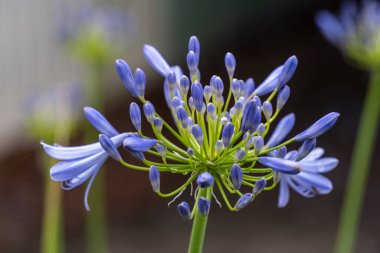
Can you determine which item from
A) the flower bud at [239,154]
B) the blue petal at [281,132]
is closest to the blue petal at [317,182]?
the blue petal at [281,132]

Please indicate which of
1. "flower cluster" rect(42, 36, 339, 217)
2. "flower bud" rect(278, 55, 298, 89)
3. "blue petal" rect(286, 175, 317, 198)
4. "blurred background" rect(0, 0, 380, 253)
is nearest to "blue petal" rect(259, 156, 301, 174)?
"flower cluster" rect(42, 36, 339, 217)

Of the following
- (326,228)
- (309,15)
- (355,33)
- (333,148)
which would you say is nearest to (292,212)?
(326,228)

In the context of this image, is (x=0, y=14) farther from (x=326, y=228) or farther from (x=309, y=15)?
(x=309, y=15)

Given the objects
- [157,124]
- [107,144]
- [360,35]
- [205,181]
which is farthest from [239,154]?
[360,35]

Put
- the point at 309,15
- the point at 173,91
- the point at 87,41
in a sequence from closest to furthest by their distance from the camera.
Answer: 1. the point at 173,91
2. the point at 87,41
3. the point at 309,15

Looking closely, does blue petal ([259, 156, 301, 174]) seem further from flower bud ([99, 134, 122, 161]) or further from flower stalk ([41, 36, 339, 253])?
flower bud ([99, 134, 122, 161])

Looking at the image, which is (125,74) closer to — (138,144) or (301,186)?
(138,144)
